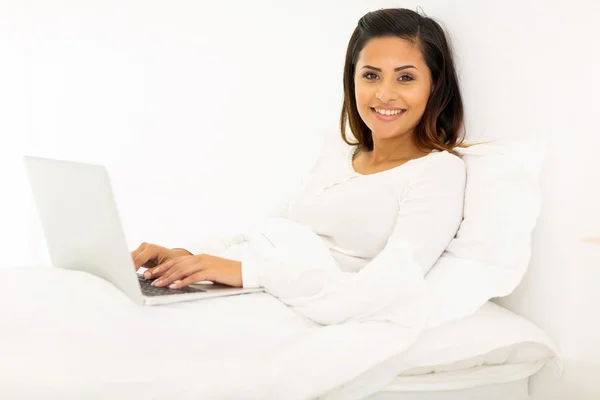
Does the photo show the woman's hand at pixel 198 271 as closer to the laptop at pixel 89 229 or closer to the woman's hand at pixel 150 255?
the laptop at pixel 89 229

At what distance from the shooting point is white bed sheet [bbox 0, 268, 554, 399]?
1086 mm

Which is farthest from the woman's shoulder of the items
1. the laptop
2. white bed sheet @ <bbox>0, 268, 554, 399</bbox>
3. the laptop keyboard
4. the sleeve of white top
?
the laptop keyboard

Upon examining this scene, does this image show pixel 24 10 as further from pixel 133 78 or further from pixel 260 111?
pixel 260 111

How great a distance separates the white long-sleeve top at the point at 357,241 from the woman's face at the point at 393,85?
12cm

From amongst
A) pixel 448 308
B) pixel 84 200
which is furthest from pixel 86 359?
pixel 448 308

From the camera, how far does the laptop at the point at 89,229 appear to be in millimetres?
1214

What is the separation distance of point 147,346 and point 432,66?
3.17ft

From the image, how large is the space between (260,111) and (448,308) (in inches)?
55.6

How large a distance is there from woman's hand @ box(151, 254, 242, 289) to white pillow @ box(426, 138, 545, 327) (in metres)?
0.40

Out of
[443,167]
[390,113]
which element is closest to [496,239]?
[443,167]

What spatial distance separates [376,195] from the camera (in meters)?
1.62

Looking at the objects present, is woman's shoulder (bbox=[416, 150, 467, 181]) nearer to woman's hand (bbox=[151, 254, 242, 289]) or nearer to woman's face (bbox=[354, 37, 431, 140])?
woman's face (bbox=[354, 37, 431, 140])

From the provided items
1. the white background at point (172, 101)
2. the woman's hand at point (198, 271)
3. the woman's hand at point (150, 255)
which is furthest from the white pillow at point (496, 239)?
the white background at point (172, 101)

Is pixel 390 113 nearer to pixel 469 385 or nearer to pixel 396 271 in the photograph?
pixel 396 271
